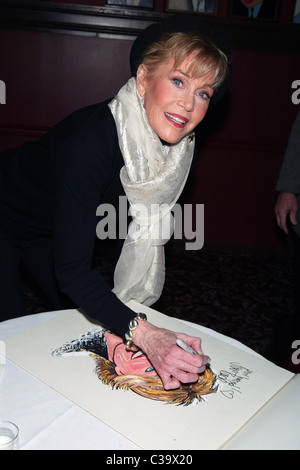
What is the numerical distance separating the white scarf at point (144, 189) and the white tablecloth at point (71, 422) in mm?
530

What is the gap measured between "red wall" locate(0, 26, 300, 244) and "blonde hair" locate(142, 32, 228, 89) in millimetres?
2039

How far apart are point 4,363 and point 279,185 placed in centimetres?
175

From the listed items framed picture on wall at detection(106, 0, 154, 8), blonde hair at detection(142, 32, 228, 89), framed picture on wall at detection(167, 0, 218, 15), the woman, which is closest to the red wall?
framed picture on wall at detection(106, 0, 154, 8)

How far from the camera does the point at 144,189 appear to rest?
4.88ft

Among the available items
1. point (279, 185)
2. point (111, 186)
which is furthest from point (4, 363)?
point (279, 185)

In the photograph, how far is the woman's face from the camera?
4.40 feet

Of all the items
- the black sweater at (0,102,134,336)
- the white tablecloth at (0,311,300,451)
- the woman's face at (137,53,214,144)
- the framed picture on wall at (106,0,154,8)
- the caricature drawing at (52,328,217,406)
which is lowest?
the white tablecloth at (0,311,300,451)

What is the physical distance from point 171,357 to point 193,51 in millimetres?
867

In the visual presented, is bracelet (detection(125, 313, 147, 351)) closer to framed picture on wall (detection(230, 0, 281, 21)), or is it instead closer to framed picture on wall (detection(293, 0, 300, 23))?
framed picture on wall (detection(230, 0, 281, 21))

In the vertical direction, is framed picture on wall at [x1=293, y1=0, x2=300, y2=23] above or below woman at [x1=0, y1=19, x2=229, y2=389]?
above

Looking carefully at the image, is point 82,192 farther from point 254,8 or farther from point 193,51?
point 254,8

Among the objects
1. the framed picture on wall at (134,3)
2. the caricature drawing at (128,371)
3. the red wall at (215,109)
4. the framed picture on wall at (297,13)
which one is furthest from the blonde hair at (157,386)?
the framed picture on wall at (297,13)

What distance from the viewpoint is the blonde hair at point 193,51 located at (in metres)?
1.30
